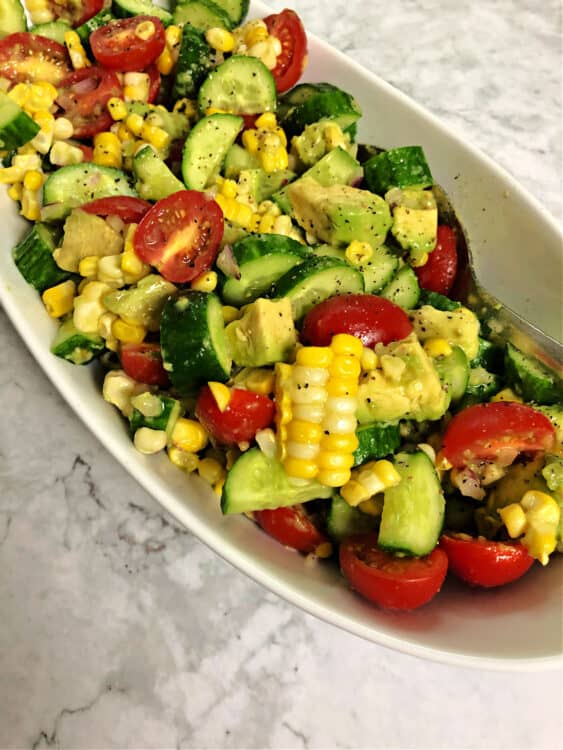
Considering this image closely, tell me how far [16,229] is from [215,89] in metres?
0.90

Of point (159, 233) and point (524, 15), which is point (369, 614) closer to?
point (159, 233)

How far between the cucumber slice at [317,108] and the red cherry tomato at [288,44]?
8 centimetres

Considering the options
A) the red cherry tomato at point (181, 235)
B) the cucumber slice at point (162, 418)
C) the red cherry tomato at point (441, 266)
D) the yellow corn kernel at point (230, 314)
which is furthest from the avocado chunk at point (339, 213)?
the cucumber slice at point (162, 418)

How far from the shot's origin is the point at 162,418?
6.59 ft

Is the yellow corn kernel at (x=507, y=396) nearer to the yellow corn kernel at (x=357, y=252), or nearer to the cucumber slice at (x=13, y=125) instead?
the yellow corn kernel at (x=357, y=252)

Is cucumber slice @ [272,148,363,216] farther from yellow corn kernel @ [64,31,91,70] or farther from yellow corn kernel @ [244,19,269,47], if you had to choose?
yellow corn kernel @ [64,31,91,70]

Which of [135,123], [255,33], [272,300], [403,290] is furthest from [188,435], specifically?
[255,33]

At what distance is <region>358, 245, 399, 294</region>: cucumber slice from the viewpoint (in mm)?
2420

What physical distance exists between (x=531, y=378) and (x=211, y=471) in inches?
42.3

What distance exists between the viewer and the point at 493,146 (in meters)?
3.68

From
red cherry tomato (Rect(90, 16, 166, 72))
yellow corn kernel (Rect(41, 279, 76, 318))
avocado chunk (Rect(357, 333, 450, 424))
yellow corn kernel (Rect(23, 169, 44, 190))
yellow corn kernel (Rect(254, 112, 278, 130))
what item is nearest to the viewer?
avocado chunk (Rect(357, 333, 450, 424))

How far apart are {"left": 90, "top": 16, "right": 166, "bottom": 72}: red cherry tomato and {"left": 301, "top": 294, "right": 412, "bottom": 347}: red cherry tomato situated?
1227 mm

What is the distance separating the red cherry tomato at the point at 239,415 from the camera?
76.6 inches

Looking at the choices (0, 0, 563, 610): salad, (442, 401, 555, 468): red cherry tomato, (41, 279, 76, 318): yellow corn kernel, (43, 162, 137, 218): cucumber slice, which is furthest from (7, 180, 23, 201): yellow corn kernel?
(442, 401, 555, 468): red cherry tomato
